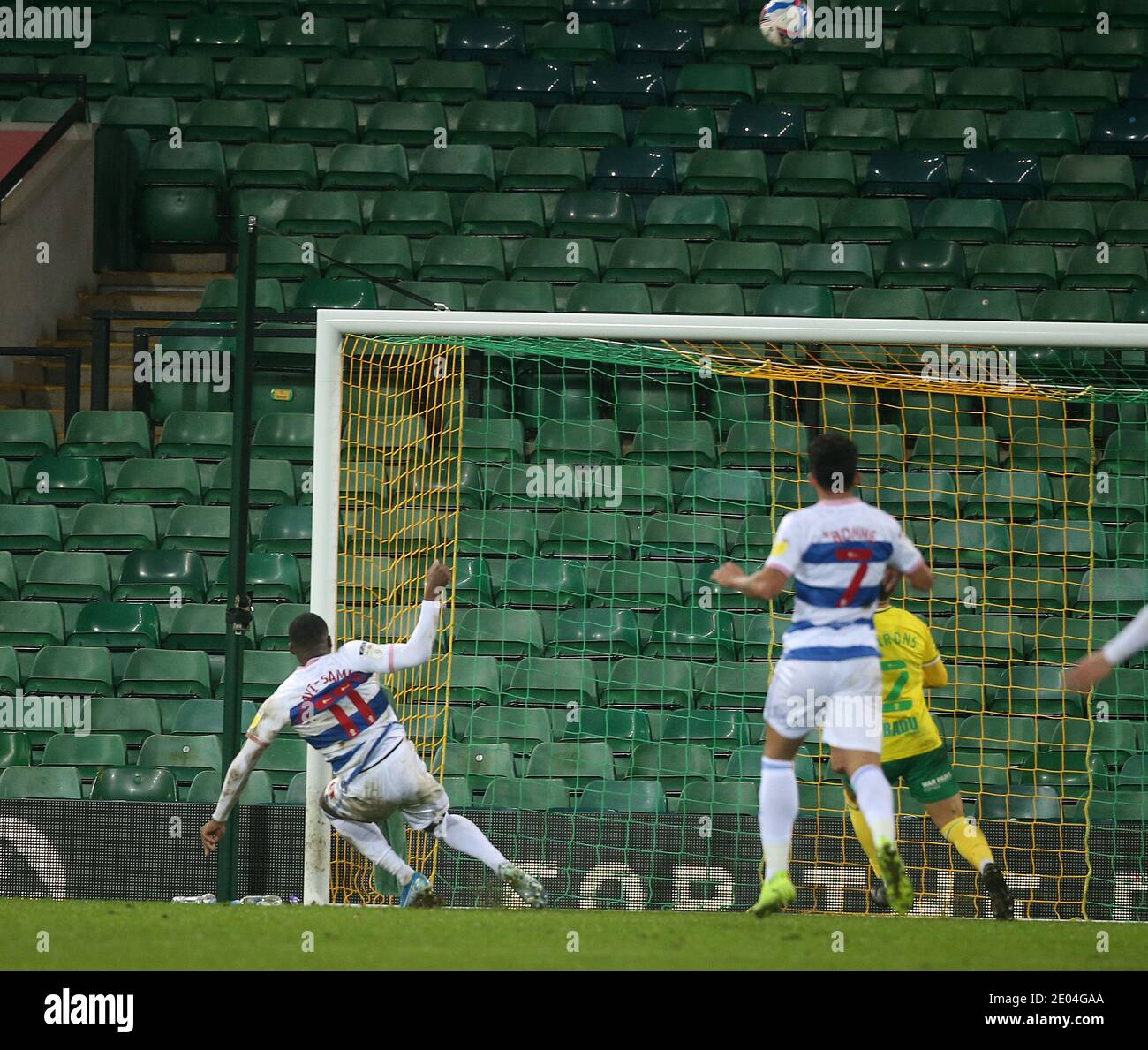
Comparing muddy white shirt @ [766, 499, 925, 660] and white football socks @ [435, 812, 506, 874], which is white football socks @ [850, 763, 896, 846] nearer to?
muddy white shirt @ [766, 499, 925, 660]

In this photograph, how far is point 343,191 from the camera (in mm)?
12914

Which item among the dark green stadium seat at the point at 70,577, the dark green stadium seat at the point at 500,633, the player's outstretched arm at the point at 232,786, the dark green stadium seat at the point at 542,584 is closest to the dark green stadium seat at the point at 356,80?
the dark green stadium seat at the point at 70,577

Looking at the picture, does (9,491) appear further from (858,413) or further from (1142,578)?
(1142,578)

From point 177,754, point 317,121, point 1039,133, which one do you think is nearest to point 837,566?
point 177,754

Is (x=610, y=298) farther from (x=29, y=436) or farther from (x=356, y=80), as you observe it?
(x=29, y=436)

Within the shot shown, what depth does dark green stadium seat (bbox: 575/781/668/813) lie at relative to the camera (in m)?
8.95

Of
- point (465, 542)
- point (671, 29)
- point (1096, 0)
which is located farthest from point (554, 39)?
point (465, 542)

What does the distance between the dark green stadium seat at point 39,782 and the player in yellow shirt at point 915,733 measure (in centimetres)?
447

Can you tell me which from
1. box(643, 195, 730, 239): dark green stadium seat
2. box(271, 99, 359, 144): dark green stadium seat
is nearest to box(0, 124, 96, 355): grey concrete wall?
box(271, 99, 359, 144): dark green stadium seat

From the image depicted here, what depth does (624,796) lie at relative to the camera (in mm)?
9016

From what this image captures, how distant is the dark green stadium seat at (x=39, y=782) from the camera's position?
9.29 meters

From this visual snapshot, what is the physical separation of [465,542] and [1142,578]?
413cm

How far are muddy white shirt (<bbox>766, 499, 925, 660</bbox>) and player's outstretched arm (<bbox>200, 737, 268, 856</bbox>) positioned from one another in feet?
8.91

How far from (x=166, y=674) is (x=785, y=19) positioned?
255 inches
